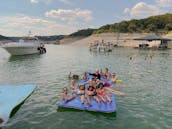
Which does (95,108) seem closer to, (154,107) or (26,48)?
(154,107)

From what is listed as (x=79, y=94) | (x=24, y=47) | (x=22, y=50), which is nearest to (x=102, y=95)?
(x=79, y=94)

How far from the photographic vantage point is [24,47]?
177ft

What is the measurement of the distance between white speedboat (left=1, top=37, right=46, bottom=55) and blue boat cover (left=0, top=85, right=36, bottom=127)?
128 ft

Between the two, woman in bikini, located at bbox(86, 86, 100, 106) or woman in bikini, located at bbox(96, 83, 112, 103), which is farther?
woman in bikini, located at bbox(96, 83, 112, 103)

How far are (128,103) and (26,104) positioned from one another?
6989 millimetres

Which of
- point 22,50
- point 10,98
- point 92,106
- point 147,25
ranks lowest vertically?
point 92,106

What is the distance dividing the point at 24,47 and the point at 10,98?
43757 millimetres

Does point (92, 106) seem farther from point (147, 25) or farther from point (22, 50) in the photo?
point (147, 25)

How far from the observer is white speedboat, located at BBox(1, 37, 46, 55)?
50.9 metres

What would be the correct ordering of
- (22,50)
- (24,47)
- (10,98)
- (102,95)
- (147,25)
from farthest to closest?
(147,25) → (24,47) → (22,50) → (102,95) → (10,98)

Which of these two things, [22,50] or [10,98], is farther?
[22,50]

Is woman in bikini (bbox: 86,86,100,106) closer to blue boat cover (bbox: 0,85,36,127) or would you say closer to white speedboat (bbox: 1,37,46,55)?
blue boat cover (bbox: 0,85,36,127)

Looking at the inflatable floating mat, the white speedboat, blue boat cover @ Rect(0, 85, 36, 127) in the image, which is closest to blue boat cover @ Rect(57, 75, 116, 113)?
the inflatable floating mat

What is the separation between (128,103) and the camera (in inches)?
627
